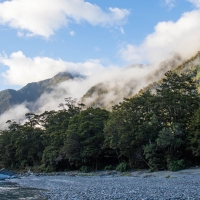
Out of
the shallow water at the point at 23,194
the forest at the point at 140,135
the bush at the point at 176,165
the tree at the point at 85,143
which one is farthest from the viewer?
the tree at the point at 85,143

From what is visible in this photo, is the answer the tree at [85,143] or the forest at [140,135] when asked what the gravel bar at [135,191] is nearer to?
the forest at [140,135]

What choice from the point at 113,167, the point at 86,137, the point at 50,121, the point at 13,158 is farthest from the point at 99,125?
the point at 13,158

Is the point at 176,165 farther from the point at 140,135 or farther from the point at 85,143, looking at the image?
the point at 85,143

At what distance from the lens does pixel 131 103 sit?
1770 inches

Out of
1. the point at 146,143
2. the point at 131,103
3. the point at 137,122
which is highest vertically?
the point at 131,103

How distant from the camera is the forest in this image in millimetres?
39384

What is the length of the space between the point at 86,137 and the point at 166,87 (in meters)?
19.2

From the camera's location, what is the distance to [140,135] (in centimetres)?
4128

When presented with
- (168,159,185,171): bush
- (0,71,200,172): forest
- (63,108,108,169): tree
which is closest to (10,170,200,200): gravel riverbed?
(168,159,185,171): bush

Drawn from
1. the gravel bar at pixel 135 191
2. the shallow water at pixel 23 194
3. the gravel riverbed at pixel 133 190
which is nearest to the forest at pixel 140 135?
the gravel riverbed at pixel 133 190

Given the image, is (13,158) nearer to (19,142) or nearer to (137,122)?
(19,142)

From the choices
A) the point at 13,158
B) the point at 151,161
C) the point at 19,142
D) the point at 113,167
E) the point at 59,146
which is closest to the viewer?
the point at 151,161

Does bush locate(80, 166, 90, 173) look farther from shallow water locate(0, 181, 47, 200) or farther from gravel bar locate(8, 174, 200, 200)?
shallow water locate(0, 181, 47, 200)

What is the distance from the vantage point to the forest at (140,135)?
129ft
